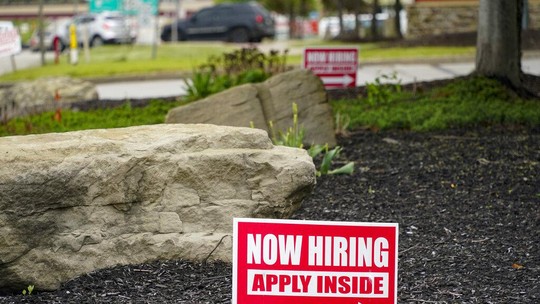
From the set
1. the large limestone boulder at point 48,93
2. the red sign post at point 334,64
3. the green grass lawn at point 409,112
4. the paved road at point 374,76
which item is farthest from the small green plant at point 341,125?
the paved road at point 374,76

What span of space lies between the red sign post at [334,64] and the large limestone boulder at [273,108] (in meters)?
1.96

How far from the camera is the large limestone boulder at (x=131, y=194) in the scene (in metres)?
5.10

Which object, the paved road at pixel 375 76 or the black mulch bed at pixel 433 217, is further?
the paved road at pixel 375 76

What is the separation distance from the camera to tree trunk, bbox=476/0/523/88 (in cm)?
1184

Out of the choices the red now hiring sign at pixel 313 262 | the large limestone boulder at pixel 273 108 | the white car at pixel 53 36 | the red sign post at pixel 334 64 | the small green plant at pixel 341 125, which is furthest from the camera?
the white car at pixel 53 36

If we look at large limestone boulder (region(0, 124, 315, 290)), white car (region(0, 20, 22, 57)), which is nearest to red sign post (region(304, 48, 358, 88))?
large limestone boulder (region(0, 124, 315, 290))

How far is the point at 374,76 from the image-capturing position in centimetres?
1869

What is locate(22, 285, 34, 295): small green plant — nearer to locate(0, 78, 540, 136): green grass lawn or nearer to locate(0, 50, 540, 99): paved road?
locate(0, 78, 540, 136): green grass lawn

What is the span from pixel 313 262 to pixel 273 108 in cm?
556

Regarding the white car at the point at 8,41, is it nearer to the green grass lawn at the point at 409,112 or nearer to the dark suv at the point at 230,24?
the green grass lawn at the point at 409,112

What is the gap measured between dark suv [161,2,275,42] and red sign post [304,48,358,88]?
26128 mm

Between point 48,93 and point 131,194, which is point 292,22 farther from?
point 131,194

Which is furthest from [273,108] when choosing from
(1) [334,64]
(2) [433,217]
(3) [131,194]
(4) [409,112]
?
(3) [131,194]

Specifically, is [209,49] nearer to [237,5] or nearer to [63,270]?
[237,5]
